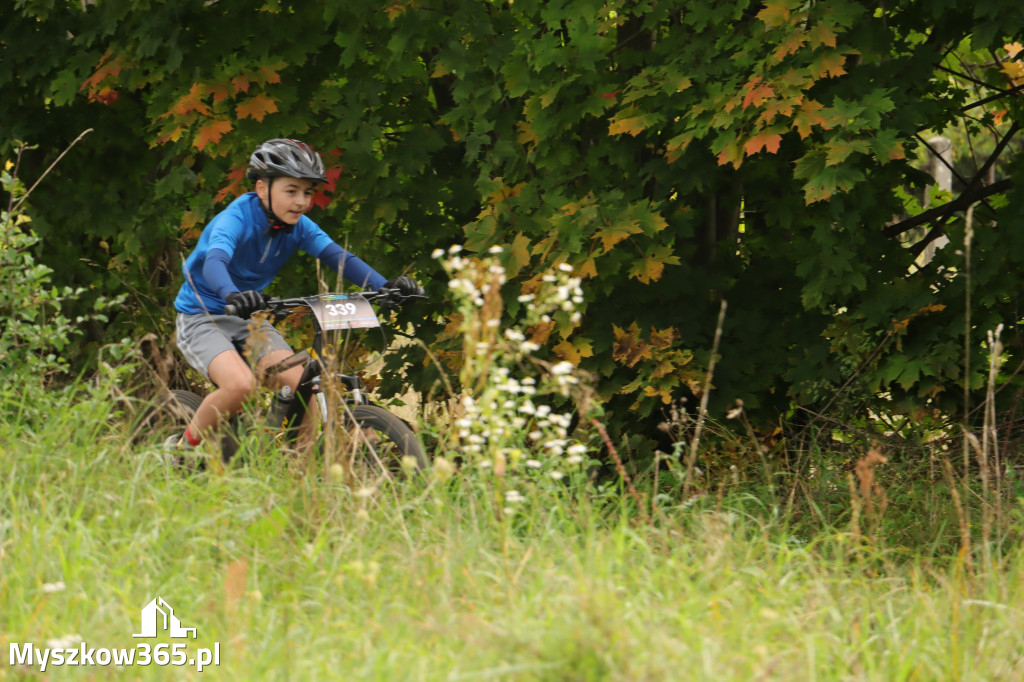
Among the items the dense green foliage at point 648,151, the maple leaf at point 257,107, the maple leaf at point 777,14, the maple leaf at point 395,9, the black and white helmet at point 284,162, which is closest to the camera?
the black and white helmet at point 284,162

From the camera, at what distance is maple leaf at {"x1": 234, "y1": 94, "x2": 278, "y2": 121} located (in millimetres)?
5836

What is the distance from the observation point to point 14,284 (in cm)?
484

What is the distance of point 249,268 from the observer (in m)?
4.94

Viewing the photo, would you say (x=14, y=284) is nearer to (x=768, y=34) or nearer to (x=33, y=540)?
(x=33, y=540)

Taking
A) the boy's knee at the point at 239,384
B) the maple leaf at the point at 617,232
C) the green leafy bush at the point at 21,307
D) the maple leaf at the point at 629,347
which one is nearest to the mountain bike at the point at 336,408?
the boy's knee at the point at 239,384

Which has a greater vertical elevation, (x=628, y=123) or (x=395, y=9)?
(x=395, y=9)

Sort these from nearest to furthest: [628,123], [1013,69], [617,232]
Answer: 1. [617,232]
2. [628,123]
3. [1013,69]

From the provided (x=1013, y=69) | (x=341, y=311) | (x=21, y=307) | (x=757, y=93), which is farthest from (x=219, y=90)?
(x=1013, y=69)

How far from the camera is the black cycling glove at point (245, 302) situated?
4.16 meters

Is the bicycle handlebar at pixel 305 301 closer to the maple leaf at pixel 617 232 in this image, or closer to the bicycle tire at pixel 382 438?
the bicycle tire at pixel 382 438

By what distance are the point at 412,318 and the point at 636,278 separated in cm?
142

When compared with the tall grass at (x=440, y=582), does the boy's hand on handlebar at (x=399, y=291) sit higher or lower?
higher

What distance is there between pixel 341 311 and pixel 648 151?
2292mm

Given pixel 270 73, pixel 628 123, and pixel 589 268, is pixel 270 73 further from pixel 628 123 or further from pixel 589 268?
pixel 589 268
